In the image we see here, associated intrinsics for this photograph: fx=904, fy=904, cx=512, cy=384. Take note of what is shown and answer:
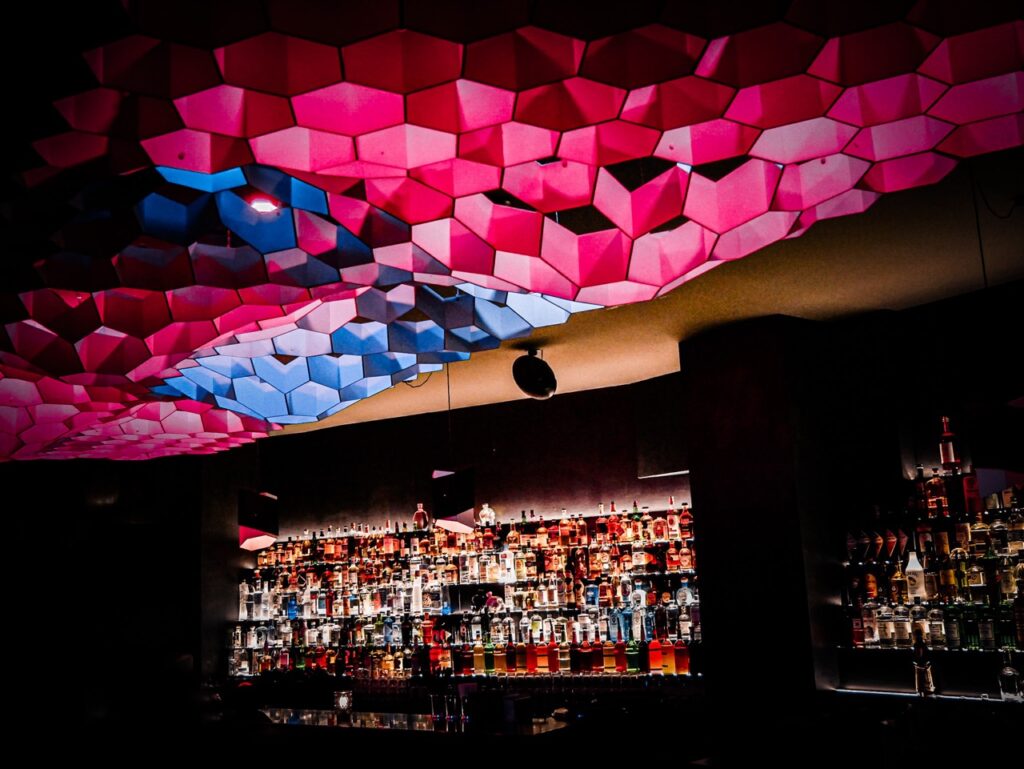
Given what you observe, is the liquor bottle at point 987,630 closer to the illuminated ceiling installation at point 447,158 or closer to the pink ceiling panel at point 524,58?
the illuminated ceiling installation at point 447,158

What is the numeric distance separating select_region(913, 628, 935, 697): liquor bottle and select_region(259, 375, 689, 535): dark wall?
2.32 m

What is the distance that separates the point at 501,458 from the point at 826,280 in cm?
362

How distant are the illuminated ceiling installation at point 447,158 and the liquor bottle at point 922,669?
113 inches

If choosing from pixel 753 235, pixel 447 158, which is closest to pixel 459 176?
pixel 447 158

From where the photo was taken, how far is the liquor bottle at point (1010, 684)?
4562 mm

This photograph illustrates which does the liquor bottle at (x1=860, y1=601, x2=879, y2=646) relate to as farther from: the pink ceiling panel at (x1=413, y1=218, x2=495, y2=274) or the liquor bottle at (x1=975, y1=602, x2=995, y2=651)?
the pink ceiling panel at (x1=413, y1=218, x2=495, y2=274)

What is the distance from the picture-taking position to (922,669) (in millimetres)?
4910

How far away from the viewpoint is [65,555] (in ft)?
26.6

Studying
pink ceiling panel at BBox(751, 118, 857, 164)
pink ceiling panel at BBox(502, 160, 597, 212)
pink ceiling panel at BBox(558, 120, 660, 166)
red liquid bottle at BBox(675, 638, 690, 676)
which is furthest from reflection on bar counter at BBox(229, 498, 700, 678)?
pink ceiling panel at BBox(558, 120, 660, 166)

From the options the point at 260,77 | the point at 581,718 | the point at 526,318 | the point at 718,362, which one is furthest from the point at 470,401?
the point at 260,77

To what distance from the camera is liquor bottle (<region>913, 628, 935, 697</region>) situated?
188 inches

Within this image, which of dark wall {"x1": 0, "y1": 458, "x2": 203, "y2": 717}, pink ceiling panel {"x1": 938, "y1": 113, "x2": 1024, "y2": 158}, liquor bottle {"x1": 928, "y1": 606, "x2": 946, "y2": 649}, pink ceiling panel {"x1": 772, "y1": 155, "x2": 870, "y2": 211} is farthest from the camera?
dark wall {"x1": 0, "y1": 458, "x2": 203, "y2": 717}

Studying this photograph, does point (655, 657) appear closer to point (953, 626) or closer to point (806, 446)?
point (806, 446)

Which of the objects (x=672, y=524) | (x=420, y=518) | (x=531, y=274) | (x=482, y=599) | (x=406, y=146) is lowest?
(x=482, y=599)
